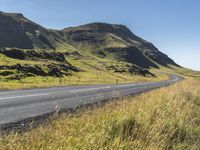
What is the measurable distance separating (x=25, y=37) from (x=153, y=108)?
18243 centimetres

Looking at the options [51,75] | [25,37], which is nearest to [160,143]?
[51,75]

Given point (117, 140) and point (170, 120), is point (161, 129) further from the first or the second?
point (117, 140)

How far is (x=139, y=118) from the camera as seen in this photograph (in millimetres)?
9180

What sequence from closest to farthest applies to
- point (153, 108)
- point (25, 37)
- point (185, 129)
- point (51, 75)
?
point (185, 129)
point (153, 108)
point (51, 75)
point (25, 37)

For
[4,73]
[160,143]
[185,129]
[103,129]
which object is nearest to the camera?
[103,129]

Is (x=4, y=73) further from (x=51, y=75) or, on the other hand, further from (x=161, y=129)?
(x=161, y=129)

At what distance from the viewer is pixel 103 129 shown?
24.4ft

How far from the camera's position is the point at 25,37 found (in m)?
189

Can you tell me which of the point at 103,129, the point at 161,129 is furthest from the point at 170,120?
the point at 103,129

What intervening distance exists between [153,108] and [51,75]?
61.4 metres

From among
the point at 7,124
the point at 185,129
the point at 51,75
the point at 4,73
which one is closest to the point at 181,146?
the point at 185,129

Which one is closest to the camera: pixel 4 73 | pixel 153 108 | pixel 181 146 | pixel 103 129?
pixel 103 129

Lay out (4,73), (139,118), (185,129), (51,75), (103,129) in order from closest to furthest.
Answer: (103,129) → (139,118) → (185,129) → (4,73) → (51,75)

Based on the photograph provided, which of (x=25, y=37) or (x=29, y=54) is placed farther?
(x=25, y=37)
